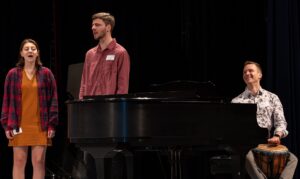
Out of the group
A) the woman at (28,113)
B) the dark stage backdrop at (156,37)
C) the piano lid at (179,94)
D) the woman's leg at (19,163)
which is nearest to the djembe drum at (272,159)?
the dark stage backdrop at (156,37)

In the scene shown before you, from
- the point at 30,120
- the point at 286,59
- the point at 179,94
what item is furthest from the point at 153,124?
the point at 286,59

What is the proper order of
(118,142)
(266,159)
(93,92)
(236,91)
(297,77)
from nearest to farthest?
(118,142)
(93,92)
(266,159)
(297,77)
(236,91)

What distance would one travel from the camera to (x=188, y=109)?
4324 millimetres

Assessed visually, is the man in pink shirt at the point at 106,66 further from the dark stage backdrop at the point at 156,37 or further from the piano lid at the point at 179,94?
the dark stage backdrop at the point at 156,37

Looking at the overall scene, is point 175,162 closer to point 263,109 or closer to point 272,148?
point 272,148

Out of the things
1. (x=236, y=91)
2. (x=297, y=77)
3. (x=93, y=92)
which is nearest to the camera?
(x=93, y=92)

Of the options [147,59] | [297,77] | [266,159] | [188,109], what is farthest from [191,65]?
[188,109]

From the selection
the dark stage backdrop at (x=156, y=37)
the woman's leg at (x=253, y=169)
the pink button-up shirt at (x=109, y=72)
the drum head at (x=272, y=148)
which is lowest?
the woman's leg at (x=253, y=169)

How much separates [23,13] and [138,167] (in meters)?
2.06

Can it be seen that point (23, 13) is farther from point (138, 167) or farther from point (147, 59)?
point (138, 167)

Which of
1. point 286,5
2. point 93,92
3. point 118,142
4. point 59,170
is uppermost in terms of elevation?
point 286,5

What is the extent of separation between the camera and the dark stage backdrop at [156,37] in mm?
6602

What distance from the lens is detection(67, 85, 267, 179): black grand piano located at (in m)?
4.22

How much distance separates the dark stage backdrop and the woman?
0.88 metres
